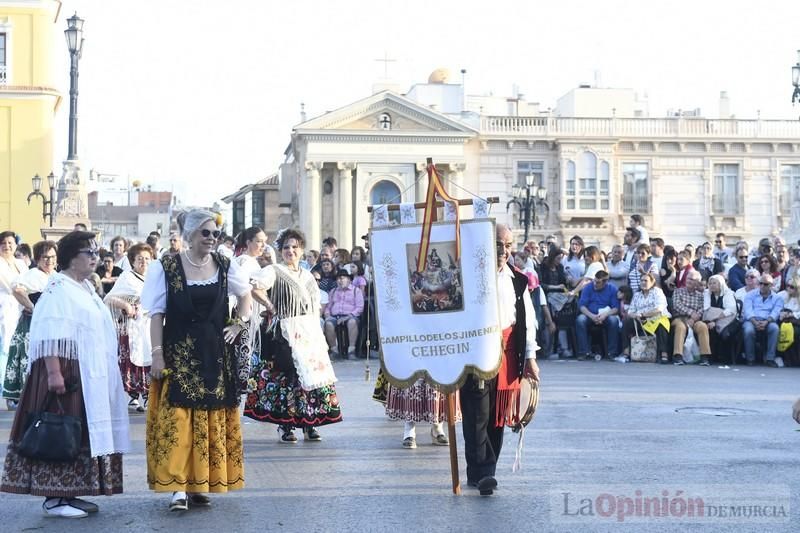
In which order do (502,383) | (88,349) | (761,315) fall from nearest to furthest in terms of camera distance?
1. (88,349)
2. (502,383)
3. (761,315)

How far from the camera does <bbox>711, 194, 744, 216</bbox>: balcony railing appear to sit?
197 ft

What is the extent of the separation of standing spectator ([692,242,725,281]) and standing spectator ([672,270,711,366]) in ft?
4.74

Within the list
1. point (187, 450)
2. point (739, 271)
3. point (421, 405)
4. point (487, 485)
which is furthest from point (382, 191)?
point (187, 450)

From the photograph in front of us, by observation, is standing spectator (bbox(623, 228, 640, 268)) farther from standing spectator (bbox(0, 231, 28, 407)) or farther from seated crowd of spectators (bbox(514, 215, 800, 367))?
standing spectator (bbox(0, 231, 28, 407))

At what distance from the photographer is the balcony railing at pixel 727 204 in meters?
60.0

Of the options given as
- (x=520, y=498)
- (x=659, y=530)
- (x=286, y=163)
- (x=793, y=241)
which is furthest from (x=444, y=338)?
(x=286, y=163)

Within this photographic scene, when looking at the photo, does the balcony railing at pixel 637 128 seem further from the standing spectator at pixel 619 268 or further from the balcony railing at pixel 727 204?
the standing spectator at pixel 619 268

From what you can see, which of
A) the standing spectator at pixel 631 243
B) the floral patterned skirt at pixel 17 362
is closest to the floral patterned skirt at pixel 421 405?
the floral patterned skirt at pixel 17 362

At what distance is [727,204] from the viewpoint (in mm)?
60281

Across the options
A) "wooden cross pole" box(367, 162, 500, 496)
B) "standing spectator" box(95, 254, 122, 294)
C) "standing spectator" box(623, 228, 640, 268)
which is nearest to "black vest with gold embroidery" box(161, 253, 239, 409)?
"wooden cross pole" box(367, 162, 500, 496)

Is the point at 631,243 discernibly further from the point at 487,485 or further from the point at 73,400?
the point at 73,400

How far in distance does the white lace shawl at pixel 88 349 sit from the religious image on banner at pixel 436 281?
2063mm

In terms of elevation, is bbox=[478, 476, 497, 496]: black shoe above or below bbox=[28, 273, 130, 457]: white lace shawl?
below

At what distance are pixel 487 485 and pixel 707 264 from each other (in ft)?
48.8
